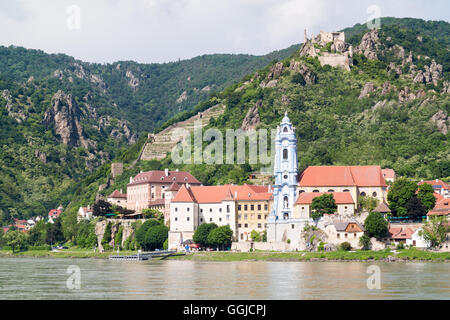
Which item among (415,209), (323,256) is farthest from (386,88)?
(323,256)

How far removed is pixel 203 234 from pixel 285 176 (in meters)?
12.5

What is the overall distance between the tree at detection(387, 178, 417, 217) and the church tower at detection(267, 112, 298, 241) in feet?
40.3

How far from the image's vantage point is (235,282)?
6338 cm

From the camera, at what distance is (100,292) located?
5809 cm

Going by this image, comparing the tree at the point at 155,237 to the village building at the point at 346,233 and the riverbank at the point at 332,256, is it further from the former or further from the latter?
the village building at the point at 346,233

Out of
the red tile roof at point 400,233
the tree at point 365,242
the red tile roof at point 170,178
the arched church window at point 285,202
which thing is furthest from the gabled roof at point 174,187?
the red tile roof at point 400,233

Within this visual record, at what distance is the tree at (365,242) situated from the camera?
92062 millimetres

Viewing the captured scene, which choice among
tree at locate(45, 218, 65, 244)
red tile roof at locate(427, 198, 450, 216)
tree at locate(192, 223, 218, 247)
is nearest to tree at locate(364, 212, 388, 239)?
red tile roof at locate(427, 198, 450, 216)

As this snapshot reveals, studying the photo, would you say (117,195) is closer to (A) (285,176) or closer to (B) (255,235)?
(B) (255,235)

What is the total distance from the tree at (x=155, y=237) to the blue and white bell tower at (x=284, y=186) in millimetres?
16165

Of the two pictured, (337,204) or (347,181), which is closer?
(337,204)

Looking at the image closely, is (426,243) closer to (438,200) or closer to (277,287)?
(438,200)

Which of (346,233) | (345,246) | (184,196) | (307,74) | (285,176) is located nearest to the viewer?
(345,246)
